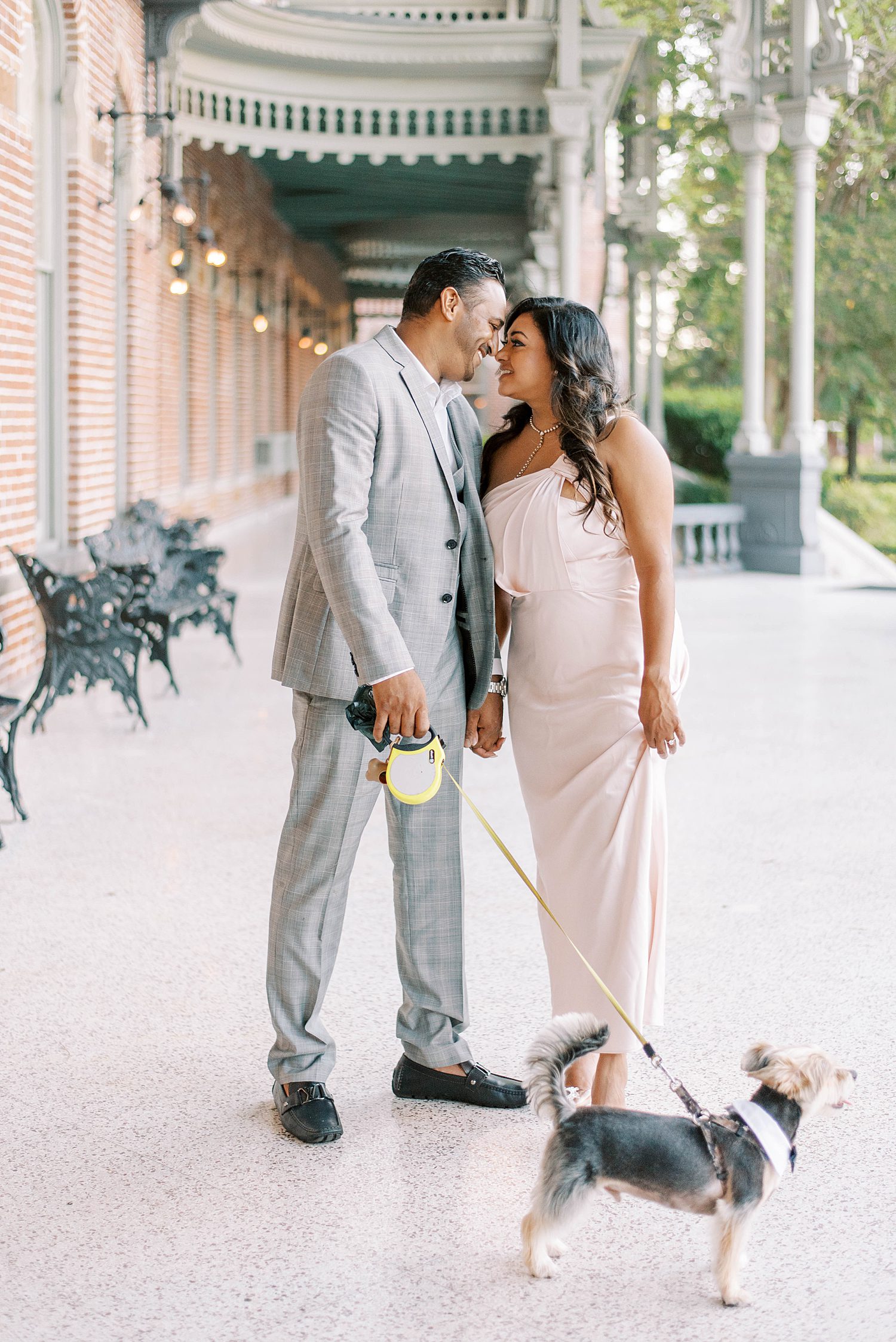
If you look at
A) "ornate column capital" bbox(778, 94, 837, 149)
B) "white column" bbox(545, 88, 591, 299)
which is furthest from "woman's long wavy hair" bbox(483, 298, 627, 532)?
"ornate column capital" bbox(778, 94, 837, 149)

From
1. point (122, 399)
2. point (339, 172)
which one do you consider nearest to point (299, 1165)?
point (122, 399)

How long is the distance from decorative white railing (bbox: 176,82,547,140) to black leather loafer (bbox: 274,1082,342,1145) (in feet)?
39.6

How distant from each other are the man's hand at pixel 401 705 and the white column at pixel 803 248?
493 inches

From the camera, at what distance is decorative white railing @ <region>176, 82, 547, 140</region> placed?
13.9 metres

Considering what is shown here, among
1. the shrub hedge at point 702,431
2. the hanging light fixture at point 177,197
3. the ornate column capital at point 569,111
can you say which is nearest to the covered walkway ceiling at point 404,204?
the ornate column capital at point 569,111

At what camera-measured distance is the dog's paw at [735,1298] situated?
2496 millimetres

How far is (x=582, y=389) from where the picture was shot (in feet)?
10.3

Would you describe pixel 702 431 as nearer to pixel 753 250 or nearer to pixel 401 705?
pixel 753 250

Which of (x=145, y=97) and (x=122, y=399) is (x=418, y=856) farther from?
(x=145, y=97)

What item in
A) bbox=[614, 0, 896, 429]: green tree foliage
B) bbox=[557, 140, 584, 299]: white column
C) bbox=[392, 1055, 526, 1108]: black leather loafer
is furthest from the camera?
bbox=[614, 0, 896, 429]: green tree foliage

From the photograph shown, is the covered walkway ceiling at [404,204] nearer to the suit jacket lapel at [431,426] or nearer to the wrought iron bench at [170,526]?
the wrought iron bench at [170,526]

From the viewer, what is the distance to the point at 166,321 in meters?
14.1

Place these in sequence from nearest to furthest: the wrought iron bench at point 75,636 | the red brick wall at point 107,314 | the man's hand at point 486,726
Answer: the man's hand at point 486,726 < the wrought iron bench at point 75,636 < the red brick wall at point 107,314

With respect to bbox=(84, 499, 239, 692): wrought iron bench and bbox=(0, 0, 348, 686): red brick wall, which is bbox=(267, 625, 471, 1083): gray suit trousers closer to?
bbox=(84, 499, 239, 692): wrought iron bench
